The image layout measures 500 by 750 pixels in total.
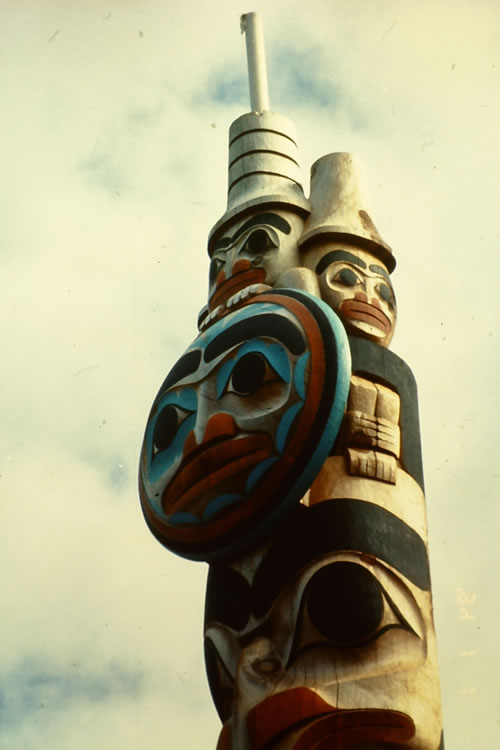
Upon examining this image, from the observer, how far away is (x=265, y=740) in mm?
4629

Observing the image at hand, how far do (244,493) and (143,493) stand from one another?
807 millimetres

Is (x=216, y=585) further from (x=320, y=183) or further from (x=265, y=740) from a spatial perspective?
(x=320, y=183)

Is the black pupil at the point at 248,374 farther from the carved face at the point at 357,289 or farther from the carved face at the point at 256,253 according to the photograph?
the carved face at the point at 256,253

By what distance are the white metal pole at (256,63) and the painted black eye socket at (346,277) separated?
204 centimetres

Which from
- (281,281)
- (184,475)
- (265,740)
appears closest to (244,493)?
(184,475)

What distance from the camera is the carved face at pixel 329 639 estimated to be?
4.57 metres

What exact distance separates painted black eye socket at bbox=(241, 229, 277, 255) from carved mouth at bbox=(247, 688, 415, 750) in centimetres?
288

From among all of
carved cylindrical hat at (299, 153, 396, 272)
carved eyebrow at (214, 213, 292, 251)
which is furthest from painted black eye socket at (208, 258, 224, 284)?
carved cylindrical hat at (299, 153, 396, 272)

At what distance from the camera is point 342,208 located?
22.1ft

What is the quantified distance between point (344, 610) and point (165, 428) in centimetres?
150

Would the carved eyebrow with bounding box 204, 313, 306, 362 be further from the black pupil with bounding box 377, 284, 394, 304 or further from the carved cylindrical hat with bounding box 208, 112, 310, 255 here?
the carved cylindrical hat with bounding box 208, 112, 310, 255

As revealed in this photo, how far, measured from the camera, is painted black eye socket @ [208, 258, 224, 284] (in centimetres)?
691

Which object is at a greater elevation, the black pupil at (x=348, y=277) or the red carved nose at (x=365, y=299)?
the black pupil at (x=348, y=277)

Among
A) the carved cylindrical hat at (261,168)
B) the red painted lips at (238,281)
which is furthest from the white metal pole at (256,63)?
the red painted lips at (238,281)
